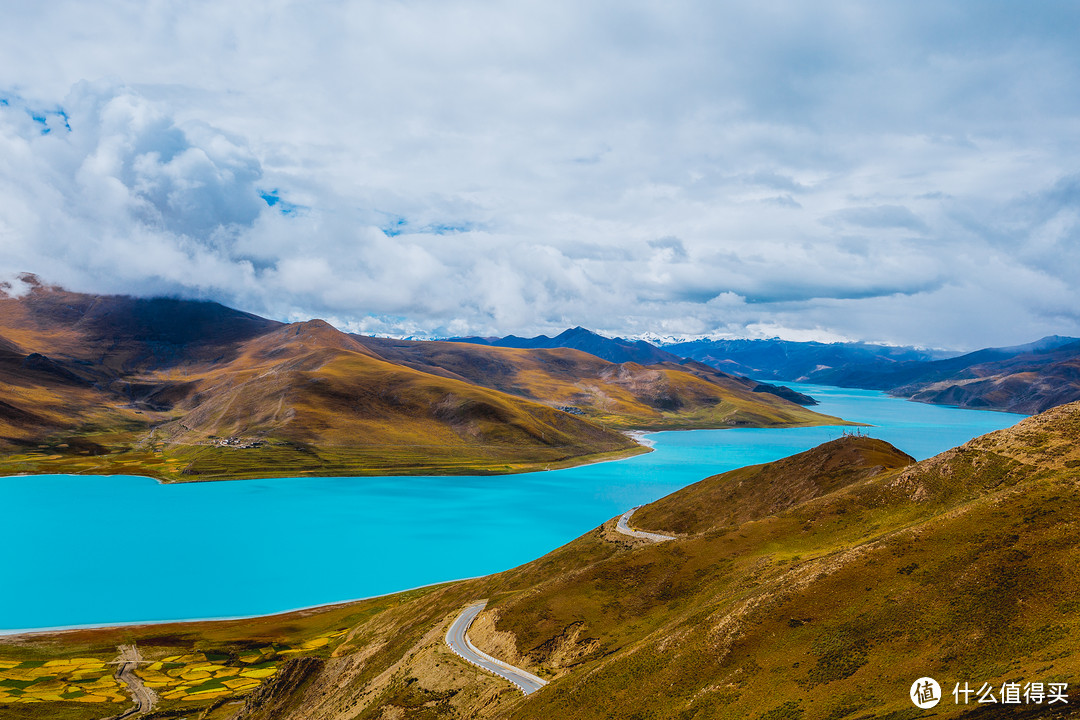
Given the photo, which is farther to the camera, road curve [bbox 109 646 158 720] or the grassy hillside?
road curve [bbox 109 646 158 720]

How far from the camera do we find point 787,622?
47750 mm

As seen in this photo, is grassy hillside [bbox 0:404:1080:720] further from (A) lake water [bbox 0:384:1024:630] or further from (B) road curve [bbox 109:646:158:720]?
(A) lake water [bbox 0:384:1024:630]

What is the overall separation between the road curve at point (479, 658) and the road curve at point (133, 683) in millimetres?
39080

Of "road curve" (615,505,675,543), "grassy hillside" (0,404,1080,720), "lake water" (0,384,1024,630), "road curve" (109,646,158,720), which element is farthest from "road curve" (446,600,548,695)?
"lake water" (0,384,1024,630)

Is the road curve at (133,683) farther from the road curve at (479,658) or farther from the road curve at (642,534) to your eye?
the road curve at (642,534)

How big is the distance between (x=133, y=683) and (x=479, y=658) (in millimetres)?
53151

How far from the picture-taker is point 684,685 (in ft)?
147

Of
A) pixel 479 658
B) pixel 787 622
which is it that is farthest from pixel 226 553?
pixel 787 622

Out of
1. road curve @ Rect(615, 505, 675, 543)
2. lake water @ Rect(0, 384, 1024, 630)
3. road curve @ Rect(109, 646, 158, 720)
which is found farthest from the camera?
lake water @ Rect(0, 384, 1024, 630)

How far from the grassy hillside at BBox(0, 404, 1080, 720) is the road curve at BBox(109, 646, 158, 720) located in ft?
15.8

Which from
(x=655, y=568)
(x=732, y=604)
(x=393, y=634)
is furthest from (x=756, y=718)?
(x=393, y=634)

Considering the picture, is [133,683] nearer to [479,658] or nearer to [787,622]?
[479,658]

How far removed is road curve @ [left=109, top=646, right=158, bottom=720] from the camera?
71.0m

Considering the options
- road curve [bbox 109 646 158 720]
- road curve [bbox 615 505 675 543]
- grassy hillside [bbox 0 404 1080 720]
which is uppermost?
road curve [bbox 615 505 675 543]
